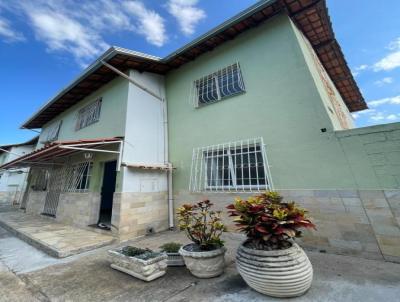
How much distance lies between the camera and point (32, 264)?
11.5 feet

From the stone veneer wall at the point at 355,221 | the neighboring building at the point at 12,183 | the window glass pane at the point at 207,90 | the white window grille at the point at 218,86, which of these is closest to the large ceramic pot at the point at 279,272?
the stone veneer wall at the point at 355,221

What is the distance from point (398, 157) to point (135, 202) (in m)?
6.05

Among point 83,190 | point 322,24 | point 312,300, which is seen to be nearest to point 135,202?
point 83,190

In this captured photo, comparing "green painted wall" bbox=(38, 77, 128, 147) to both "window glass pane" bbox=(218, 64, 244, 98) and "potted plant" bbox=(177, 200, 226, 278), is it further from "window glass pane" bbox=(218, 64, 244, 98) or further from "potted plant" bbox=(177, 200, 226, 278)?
"potted plant" bbox=(177, 200, 226, 278)

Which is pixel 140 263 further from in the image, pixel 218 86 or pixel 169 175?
pixel 218 86

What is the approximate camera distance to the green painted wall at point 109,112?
6.25 meters

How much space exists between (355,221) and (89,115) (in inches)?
393

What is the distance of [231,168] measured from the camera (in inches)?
199

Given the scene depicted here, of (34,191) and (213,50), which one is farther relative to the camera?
(34,191)

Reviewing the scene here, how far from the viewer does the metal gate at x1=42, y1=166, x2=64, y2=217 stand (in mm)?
8227

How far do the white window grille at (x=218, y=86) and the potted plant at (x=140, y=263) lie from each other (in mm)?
4683

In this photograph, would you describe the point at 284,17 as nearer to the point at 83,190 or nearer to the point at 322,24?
the point at 322,24

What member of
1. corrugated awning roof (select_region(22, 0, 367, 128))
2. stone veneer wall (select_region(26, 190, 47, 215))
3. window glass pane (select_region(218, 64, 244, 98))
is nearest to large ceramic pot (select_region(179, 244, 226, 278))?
window glass pane (select_region(218, 64, 244, 98))

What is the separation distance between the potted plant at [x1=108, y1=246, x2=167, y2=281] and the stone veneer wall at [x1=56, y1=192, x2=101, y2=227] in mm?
3578
